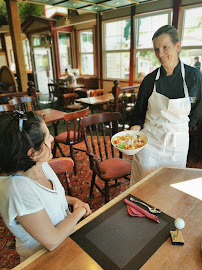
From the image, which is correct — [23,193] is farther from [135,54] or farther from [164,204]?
[135,54]

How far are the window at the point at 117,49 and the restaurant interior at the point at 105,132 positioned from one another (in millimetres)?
32

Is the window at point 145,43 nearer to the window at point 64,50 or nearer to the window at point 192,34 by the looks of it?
the window at point 192,34

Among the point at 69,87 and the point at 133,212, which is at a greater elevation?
the point at 69,87

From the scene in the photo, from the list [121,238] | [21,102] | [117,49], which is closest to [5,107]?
[21,102]

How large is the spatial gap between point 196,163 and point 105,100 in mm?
2514

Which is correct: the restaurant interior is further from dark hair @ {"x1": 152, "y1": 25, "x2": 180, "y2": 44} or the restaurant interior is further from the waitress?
dark hair @ {"x1": 152, "y1": 25, "x2": 180, "y2": 44}

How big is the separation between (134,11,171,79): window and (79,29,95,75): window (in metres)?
2.31

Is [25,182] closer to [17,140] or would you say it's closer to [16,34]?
[17,140]

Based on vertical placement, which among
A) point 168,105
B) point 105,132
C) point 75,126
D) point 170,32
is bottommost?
point 105,132

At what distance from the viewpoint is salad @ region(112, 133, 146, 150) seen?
4.30 feet

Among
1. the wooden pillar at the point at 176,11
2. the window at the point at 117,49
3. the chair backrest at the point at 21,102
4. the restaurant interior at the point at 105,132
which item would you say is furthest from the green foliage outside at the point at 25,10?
the chair backrest at the point at 21,102

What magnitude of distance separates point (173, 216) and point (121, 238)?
0.28m

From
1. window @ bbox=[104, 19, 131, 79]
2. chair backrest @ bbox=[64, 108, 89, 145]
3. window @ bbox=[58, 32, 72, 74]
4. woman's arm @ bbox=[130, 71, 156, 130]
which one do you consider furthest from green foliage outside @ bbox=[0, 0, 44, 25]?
woman's arm @ bbox=[130, 71, 156, 130]

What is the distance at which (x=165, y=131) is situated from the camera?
4.98ft
